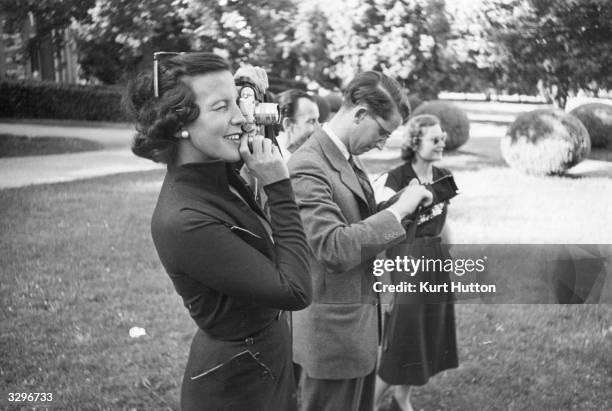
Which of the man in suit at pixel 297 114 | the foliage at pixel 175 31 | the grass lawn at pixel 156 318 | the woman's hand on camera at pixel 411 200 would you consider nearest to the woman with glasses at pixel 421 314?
the grass lawn at pixel 156 318

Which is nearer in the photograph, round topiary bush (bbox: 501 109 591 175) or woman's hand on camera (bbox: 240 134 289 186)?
woman's hand on camera (bbox: 240 134 289 186)

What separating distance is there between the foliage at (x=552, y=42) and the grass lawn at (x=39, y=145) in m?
2.03

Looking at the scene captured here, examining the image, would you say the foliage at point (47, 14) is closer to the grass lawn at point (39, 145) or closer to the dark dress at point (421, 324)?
the grass lawn at point (39, 145)

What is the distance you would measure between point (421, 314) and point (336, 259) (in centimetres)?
109

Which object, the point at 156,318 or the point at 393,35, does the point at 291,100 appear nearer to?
the point at 393,35

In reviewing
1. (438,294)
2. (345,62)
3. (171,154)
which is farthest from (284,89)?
(171,154)

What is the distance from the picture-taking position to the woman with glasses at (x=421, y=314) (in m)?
2.42

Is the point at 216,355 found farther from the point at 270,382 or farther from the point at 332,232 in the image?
the point at 332,232

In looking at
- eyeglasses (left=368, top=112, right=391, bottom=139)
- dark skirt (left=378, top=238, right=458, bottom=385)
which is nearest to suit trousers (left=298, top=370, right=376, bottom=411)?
dark skirt (left=378, top=238, right=458, bottom=385)

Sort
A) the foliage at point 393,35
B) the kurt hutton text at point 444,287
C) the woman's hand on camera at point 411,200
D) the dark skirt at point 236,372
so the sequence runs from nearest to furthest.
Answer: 1. the dark skirt at point 236,372
2. the woman's hand on camera at point 411,200
3. the kurt hutton text at point 444,287
4. the foliage at point 393,35

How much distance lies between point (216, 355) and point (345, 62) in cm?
185

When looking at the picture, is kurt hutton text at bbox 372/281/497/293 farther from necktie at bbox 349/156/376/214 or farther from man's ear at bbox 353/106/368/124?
man's ear at bbox 353/106/368/124

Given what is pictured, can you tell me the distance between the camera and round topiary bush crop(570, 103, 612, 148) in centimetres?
269

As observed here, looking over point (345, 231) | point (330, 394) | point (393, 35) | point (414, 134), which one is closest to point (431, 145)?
point (414, 134)
